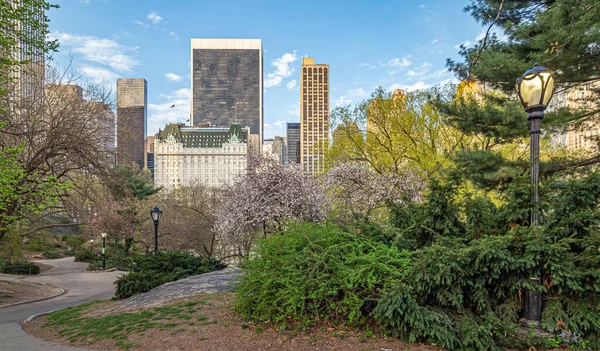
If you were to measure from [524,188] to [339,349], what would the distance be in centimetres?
361

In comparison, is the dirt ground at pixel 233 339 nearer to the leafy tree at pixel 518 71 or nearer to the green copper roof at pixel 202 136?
the leafy tree at pixel 518 71

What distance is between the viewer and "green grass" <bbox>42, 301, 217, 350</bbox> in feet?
20.5

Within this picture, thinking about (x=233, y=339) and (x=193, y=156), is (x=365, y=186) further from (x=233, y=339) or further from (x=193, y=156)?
(x=193, y=156)

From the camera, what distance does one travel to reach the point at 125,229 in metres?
28.5

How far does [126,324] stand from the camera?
22.2 ft

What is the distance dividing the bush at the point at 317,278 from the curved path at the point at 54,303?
3414 mm

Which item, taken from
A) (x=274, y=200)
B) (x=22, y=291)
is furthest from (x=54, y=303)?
(x=274, y=200)

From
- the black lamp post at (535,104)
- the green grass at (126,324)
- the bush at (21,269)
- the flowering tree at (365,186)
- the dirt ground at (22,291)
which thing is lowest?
the bush at (21,269)

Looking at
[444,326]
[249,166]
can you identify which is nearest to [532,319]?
[444,326]

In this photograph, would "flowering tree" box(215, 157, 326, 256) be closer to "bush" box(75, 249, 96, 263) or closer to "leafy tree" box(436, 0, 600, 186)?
"leafy tree" box(436, 0, 600, 186)

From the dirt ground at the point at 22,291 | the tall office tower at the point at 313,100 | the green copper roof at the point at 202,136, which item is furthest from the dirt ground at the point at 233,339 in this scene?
the tall office tower at the point at 313,100

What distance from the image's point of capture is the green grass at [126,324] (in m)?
6.26

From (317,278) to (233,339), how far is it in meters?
1.50

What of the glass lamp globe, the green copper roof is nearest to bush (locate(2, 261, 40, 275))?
the glass lamp globe
